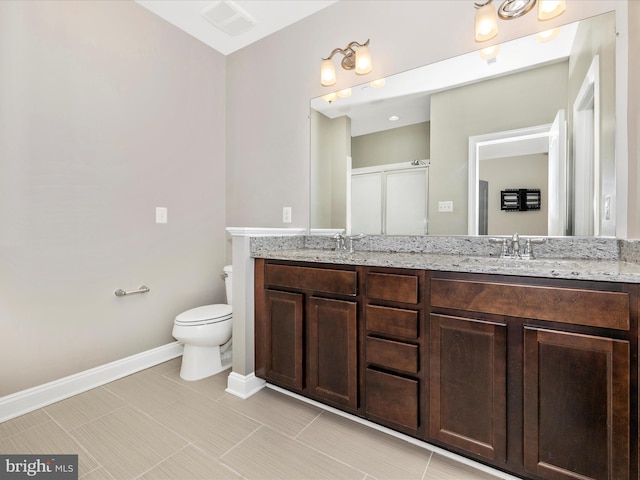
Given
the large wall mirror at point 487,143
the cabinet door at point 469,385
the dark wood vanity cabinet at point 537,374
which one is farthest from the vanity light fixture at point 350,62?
the cabinet door at point 469,385

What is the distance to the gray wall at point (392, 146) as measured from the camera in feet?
6.20

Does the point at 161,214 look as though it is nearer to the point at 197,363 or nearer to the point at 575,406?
the point at 197,363

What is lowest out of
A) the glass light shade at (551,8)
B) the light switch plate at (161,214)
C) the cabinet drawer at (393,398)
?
the cabinet drawer at (393,398)

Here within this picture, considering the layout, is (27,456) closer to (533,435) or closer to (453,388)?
(453,388)

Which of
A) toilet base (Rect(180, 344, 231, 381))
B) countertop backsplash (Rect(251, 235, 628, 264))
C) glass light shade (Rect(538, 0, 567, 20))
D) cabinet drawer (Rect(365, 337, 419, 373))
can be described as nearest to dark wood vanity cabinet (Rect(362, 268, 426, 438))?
cabinet drawer (Rect(365, 337, 419, 373))

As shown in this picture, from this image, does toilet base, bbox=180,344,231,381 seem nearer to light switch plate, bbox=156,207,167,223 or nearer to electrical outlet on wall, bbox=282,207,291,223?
light switch plate, bbox=156,207,167,223

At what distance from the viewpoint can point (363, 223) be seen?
83.0 inches

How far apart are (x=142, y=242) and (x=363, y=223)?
1599 mm

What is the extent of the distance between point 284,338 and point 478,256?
1.17m

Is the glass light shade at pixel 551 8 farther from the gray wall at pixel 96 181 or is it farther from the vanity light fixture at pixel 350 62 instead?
A: the gray wall at pixel 96 181

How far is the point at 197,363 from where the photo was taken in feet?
6.84

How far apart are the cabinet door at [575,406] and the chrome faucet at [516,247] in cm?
58

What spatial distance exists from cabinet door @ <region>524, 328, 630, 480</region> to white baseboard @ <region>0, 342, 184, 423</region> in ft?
7.59

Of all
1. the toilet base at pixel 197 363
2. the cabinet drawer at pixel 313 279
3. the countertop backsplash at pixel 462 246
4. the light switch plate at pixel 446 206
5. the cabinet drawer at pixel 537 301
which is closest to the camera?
the cabinet drawer at pixel 537 301
